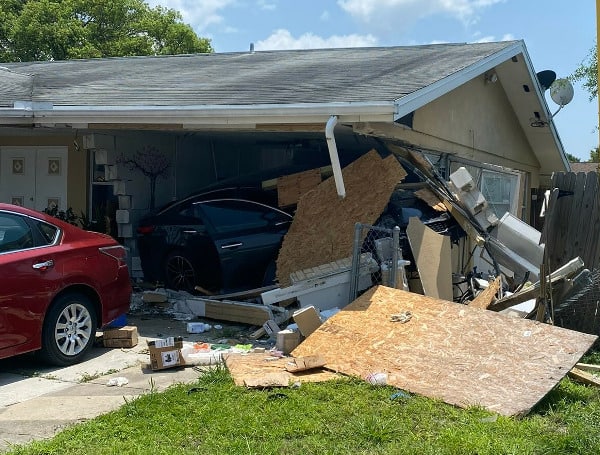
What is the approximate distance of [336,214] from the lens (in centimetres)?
896

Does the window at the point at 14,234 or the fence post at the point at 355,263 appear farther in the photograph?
the fence post at the point at 355,263

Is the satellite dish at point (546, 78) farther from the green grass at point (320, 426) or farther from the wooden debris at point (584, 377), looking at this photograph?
the green grass at point (320, 426)

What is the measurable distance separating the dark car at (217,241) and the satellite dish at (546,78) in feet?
25.5

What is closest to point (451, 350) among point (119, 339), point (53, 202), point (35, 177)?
point (119, 339)

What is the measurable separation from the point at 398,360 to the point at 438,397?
29.4 inches

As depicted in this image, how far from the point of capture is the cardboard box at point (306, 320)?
22.9 feet

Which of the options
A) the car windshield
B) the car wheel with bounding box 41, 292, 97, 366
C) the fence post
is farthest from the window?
the fence post

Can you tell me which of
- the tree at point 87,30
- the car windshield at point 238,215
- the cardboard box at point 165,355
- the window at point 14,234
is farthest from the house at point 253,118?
the tree at point 87,30

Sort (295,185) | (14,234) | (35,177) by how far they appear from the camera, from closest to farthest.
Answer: (14,234) < (295,185) < (35,177)

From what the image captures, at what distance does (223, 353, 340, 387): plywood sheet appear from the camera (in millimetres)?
5754

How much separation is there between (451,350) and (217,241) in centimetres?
402

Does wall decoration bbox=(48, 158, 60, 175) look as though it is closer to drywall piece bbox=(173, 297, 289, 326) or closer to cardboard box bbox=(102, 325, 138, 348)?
drywall piece bbox=(173, 297, 289, 326)

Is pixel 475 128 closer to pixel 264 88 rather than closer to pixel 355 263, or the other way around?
pixel 264 88

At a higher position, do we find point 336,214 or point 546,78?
point 546,78
